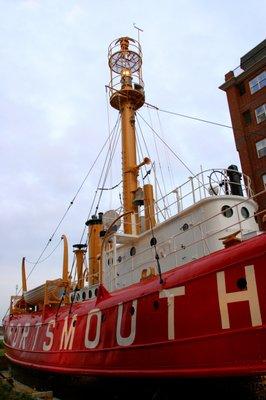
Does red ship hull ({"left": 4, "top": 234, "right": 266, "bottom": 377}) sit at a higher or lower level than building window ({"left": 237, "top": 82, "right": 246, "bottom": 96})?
lower

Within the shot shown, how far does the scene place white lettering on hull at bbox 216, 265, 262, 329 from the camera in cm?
563

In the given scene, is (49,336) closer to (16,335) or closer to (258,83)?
(16,335)

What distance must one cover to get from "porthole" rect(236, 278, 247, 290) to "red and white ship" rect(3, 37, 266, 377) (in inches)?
0.6

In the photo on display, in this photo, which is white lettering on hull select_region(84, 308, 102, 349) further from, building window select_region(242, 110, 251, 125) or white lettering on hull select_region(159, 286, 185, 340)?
building window select_region(242, 110, 251, 125)

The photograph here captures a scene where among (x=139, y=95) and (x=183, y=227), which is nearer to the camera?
(x=183, y=227)

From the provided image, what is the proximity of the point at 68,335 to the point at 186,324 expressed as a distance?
5.22 m

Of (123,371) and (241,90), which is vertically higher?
(241,90)

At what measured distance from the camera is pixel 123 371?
307 inches

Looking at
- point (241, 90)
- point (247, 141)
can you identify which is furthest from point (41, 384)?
point (241, 90)

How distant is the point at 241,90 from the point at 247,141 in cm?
460

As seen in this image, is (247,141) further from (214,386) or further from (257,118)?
(214,386)

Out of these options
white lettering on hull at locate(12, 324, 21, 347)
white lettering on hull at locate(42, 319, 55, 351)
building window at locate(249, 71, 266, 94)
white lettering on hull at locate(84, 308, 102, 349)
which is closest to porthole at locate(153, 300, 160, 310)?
white lettering on hull at locate(84, 308, 102, 349)

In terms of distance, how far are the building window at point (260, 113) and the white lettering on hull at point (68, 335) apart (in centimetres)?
2241

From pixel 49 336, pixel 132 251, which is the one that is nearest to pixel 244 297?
pixel 132 251
